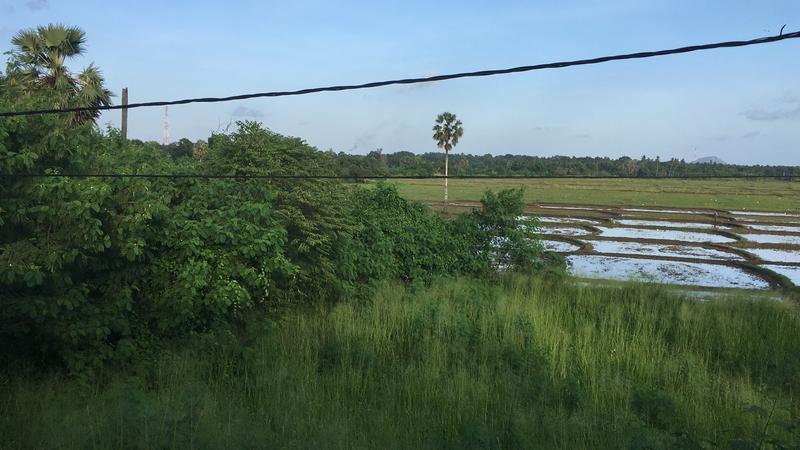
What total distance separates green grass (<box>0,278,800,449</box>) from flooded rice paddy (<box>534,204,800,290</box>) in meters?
8.27

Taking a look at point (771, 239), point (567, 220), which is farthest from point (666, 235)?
point (567, 220)

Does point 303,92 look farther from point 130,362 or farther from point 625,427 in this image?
point 130,362

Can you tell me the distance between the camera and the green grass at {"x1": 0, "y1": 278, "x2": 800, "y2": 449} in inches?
204

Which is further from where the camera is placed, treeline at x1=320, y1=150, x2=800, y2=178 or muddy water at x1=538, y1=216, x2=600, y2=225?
treeline at x1=320, y1=150, x2=800, y2=178

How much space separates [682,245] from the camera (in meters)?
26.8

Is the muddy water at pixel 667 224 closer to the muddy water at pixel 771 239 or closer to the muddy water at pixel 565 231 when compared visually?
the muddy water at pixel 771 239

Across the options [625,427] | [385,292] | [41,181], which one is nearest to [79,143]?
[41,181]

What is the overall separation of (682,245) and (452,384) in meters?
23.3

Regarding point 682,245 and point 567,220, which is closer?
point 682,245

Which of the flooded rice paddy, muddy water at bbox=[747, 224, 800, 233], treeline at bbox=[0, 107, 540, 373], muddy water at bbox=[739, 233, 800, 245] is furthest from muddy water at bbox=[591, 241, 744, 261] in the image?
treeline at bbox=[0, 107, 540, 373]

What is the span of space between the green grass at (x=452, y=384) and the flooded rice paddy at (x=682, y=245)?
27.1 ft

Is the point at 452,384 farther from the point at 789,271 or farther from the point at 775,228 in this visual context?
the point at 775,228

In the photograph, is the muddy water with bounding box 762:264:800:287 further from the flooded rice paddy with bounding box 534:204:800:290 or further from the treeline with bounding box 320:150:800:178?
the treeline with bounding box 320:150:800:178

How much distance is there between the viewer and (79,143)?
7867mm
